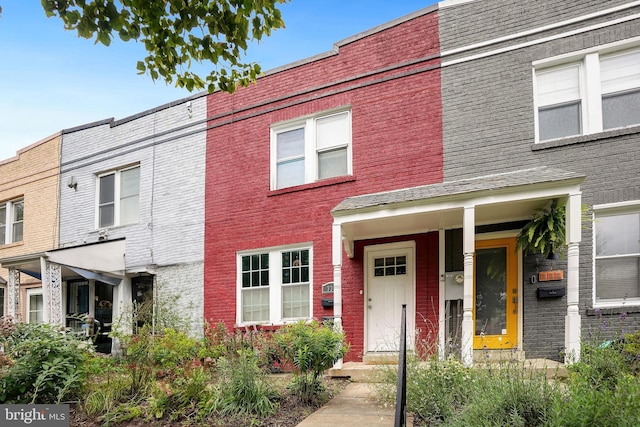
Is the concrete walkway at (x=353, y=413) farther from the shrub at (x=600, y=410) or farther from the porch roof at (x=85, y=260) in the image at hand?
the porch roof at (x=85, y=260)

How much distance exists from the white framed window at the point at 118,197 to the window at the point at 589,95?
9827 millimetres

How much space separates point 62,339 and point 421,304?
5.69m

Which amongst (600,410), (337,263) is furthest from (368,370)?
(600,410)

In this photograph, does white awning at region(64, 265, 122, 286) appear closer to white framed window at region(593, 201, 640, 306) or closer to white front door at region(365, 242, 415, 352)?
white front door at region(365, 242, 415, 352)

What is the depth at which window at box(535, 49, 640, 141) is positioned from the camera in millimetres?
8062

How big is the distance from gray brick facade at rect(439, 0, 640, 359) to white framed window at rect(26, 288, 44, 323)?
490 inches

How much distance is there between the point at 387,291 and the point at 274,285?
2.53 meters

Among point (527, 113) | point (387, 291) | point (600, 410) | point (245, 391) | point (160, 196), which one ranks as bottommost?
point (245, 391)

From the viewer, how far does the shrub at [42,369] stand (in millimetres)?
6562

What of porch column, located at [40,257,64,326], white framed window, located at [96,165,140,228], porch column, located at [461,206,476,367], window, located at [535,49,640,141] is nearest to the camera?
porch column, located at [461,206,476,367]

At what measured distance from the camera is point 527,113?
864 cm

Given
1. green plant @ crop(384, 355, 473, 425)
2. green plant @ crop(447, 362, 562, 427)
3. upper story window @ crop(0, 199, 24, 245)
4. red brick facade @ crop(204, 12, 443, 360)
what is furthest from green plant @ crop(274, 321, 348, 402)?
upper story window @ crop(0, 199, 24, 245)

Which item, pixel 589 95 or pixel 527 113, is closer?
pixel 589 95

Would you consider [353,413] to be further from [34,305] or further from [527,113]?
[34,305]
